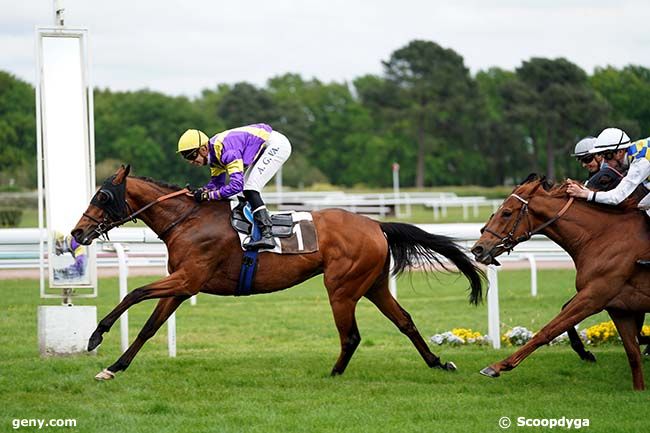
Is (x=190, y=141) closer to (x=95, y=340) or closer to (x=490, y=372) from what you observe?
(x=95, y=340)

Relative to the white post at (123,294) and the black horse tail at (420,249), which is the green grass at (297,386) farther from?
the black horse tail at (420,249)

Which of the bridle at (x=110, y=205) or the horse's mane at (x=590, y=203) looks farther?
the bridle at (x=110, y=205)

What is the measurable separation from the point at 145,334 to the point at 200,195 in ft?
3.57

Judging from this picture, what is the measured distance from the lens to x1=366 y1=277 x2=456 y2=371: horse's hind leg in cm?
811

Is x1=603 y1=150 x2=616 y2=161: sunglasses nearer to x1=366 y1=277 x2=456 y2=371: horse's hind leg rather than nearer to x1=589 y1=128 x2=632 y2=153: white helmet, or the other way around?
x1=589 y1=128 x2=632 y2=153: white helmet

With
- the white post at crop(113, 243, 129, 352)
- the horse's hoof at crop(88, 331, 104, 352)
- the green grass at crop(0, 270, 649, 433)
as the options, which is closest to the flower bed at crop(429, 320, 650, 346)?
the green grass at crop(0, 270, 649, 433)

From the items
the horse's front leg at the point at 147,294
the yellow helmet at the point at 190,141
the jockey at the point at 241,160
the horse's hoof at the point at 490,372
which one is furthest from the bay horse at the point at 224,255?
the horse's hoof at the point at 490,372

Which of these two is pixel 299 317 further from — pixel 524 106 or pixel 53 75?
pixel 524 106

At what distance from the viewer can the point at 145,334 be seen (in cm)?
754

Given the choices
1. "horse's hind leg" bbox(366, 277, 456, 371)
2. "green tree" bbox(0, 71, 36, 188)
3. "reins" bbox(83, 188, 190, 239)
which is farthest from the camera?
"green tree" bbox(0, 71, 36, 188)

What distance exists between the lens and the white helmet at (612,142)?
7695 millimetres

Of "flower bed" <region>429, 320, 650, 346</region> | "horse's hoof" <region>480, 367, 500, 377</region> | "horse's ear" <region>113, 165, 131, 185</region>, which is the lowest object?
"flower bed" <region>429, 320, 650, 346</region>

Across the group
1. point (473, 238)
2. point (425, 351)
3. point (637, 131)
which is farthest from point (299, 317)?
point (637, 131)

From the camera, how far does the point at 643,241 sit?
7.28m
